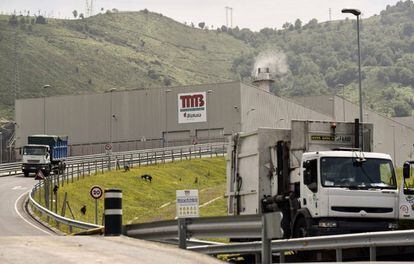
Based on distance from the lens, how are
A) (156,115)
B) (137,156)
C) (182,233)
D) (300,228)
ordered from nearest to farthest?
(182,233), (300,228), (137,156), (156,115)

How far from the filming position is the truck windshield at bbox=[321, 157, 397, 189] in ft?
59.5

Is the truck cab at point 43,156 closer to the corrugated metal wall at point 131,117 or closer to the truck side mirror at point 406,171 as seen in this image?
the corrugated metal wall at point 131,117

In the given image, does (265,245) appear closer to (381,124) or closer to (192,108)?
(192,108)

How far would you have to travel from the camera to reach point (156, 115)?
97688 mm

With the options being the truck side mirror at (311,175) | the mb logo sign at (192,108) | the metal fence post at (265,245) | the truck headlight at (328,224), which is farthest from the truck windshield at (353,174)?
the mb logo sign at (192,108)

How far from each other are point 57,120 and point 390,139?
136 ft

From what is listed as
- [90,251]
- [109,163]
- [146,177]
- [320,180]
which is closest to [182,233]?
[90,251]

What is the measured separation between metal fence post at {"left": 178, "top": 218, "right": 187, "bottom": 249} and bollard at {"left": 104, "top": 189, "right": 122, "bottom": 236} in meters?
1.31

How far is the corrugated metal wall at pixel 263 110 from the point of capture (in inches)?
3718

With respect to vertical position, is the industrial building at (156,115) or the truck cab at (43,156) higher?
the industrial building at (156,115)

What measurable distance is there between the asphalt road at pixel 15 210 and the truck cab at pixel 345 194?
50.2 ft

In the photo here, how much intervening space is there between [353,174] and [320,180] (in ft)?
2.38

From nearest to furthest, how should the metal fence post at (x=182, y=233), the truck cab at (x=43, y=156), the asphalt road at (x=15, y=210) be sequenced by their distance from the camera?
the metal fence post at (x=182, y=233)
the asphalt road at (x=15, y=210)
the truck cab at (x=43, y=156)

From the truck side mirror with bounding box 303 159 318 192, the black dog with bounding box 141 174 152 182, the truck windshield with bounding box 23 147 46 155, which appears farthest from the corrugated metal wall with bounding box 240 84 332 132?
the truck side mirror with bounding box 303 159 318 192
